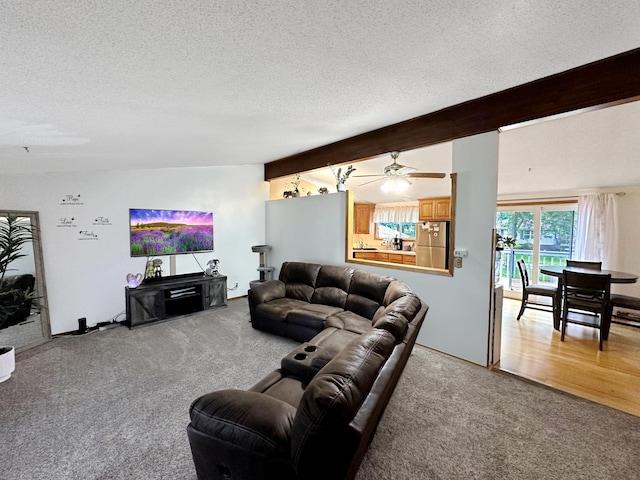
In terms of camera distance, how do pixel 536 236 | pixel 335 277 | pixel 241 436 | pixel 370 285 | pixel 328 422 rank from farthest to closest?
pixel 536 236 < pixel 335 277 < pixel 370 285 < pixel 241 436 < pixel 328 422

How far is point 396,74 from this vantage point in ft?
6.74

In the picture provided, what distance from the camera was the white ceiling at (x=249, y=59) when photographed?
115 centimetres

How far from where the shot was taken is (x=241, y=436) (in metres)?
1.17

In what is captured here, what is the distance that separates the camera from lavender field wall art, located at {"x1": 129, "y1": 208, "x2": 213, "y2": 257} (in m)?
4.26

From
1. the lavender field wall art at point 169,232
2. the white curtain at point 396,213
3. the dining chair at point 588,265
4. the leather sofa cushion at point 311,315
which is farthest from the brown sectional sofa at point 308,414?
the white curtain at point 396,213

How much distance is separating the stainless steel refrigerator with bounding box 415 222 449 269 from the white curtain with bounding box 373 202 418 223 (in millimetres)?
1775

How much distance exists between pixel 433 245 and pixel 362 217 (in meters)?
3.04

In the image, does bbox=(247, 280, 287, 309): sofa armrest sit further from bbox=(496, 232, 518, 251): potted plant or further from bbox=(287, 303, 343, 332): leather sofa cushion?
bbox=(496, 232, 518, 251): potted plant

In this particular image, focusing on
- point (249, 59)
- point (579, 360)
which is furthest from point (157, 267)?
point (579, 360)

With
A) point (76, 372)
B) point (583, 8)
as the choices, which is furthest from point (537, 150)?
point (76, 372)

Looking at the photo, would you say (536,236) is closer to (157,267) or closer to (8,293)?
(157,267)

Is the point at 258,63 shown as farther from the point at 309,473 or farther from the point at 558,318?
the point at 558,318

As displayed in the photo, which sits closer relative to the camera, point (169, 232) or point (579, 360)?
point (579, 360)

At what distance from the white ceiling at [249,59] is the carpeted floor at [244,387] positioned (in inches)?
83.5
